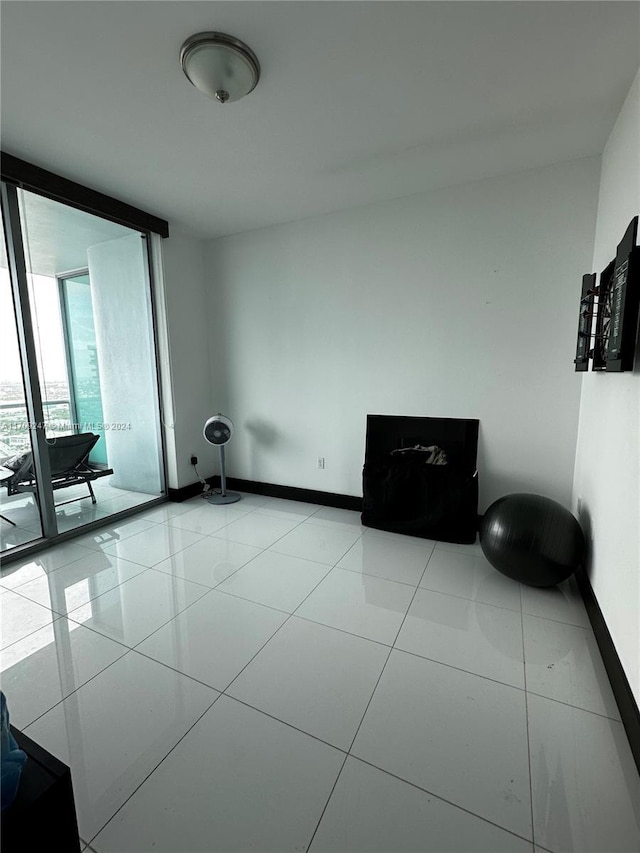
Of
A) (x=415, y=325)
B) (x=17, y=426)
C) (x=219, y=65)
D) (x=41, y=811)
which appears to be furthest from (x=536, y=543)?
(x=17, y=426)

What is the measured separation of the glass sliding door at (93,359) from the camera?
3.06m

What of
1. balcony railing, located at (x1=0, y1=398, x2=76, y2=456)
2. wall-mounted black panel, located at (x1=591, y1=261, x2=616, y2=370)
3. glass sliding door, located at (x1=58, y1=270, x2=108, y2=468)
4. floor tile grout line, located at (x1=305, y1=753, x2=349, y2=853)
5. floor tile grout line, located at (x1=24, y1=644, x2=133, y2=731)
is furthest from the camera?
glass sliding door, located at (x1=58, y1=270, x2=108, y2=468)

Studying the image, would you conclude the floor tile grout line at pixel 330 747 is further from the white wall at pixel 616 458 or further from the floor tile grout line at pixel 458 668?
the white wall at pixel 616 458

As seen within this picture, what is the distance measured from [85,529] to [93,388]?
4.68 feet

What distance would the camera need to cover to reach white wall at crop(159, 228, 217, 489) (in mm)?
3891

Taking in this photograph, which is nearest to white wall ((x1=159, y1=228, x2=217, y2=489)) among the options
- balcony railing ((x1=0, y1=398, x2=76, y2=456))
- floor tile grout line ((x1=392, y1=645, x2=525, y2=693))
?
balcony railing ((x1=0, y1=398, x2=76, y2=456))

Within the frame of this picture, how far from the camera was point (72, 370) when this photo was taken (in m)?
3.46

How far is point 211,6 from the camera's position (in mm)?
1509

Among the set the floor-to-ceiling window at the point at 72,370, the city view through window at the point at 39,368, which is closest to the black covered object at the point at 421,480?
the floor-to-ceiling window at the point at 72,370

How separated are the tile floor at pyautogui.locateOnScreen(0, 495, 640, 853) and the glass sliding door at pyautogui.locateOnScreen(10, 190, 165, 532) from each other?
3.76 feet

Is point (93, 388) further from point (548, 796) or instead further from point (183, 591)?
point (548, 796)

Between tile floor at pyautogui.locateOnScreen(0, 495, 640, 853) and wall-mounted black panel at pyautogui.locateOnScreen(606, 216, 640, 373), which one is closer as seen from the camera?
tile floor at pyautogui.locateOnScreen(0, 495, 640, 853)

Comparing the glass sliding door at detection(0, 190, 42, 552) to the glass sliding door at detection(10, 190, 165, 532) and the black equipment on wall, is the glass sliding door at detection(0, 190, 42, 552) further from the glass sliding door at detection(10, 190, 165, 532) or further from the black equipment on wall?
the black equipment on wall

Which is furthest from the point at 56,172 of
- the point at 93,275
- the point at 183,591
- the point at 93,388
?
the point at 183,591
